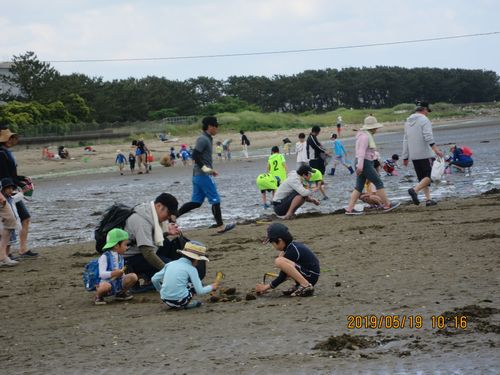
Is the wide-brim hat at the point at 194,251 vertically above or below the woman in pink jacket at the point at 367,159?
below

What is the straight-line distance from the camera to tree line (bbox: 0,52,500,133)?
2761 inches

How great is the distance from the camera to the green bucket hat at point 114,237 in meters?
8.05

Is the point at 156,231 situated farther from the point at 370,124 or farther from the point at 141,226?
the point at 370,124

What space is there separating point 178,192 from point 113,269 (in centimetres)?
1511

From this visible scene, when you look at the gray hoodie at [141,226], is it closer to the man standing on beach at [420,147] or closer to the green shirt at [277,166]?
the man standing on beach at [420,147]

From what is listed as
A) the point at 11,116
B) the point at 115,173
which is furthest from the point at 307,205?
the point at 11,116

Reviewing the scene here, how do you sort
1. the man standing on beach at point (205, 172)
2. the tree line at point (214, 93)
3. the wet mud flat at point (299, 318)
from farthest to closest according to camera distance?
the tree line at point (214, 93), the man standing on beach at point (205, 172), the wet mud flat at point (299, 318)

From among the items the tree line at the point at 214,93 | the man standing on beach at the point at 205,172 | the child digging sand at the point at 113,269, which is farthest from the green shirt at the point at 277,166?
the tree line at the point at 214,93

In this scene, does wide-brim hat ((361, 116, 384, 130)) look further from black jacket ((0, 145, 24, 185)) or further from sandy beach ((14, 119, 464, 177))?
sandy beach ((14, 119, 464, 177))

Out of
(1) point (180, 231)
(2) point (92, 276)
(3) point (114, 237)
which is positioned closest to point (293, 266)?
(3) point (114, 237)

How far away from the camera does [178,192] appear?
23188mm

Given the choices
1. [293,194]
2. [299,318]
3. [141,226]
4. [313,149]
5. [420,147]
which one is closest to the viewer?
[299,318]

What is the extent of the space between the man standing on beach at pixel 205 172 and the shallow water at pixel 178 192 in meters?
2.27

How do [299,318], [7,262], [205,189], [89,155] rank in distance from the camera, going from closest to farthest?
[299,318], [7,262], [205,189], [89,155]
